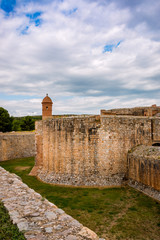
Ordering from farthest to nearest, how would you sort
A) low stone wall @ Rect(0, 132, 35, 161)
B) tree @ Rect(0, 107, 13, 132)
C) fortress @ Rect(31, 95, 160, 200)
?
tree @ Rect(0, 107, 13, 132) → low stone wall @ Rect(0, 132, 35, 161) → fortress @ Rect(31, 95, 160, 200)

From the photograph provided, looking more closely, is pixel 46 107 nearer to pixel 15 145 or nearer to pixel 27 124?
pixel 15 145

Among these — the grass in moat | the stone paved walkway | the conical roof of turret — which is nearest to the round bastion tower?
the conical roof of turret

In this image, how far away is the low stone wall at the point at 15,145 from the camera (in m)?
23.7

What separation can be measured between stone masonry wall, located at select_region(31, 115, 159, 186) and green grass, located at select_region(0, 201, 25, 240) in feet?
28.5

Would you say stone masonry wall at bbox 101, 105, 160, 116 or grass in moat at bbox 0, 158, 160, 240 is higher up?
stone masonry wall at bbox 101, 105, 160, 116

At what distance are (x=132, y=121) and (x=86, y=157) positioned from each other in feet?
13.5

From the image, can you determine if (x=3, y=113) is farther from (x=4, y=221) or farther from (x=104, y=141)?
(x=4, y=221)

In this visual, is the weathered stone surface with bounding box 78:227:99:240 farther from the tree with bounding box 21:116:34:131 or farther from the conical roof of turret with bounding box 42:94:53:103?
the tree with bounding box 21:116:34:131

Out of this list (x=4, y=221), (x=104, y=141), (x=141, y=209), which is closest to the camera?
(x=4, y=221)

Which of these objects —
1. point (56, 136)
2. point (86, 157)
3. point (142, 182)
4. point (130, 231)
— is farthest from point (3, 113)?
point (130, 231)

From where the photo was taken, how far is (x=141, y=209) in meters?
8.91

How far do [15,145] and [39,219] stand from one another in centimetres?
2245

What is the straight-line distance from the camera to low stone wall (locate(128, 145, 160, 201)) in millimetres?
9676

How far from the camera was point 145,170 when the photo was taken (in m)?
10.5
